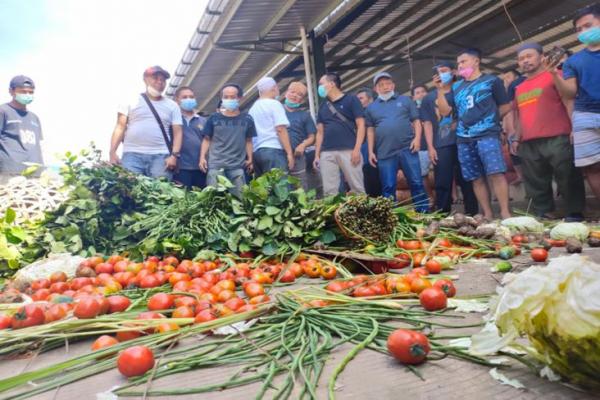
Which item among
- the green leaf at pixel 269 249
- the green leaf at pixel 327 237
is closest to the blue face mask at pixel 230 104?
the green leaf at pixel 269 249

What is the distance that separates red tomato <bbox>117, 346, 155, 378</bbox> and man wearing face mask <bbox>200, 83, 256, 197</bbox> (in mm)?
3916

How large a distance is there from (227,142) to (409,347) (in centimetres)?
438

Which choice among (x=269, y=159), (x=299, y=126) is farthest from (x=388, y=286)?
(x=299, y=126)

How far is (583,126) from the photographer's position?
4309mm

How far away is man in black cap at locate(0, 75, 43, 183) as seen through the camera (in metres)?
5.31

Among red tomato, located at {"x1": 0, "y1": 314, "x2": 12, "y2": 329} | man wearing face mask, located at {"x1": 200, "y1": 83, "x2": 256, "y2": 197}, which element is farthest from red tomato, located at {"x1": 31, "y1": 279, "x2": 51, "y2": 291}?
man wearing face mask, located at {"x1": 200, "y1": 83, "x2": 256, "y2": 197}

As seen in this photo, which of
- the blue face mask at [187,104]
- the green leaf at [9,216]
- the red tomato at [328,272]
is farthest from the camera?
the blue face mask at [187,104]

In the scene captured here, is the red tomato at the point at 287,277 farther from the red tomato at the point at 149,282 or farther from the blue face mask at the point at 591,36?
the blue face mask at the point at 591,36

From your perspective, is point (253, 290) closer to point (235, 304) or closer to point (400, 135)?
point (235, 304)

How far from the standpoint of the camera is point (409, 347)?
4.39 feet

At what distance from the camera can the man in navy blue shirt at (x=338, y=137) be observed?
211 inches

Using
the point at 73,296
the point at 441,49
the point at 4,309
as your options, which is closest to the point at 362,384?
the point at 73,296

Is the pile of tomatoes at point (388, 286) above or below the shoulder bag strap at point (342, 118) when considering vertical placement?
below

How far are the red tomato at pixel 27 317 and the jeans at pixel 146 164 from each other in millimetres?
3347
